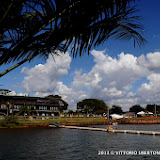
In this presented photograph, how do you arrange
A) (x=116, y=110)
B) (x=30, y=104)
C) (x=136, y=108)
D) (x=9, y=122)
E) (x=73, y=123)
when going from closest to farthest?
(x=9, y=122) < (x=73, y=123) < (x=30, y=104) < (x=116, y=110) < (x=136, y=108)

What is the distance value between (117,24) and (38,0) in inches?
60.8

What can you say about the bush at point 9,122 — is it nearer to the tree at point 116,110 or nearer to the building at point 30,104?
the building at point 30,104

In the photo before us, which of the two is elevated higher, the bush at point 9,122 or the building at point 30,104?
the building at point 30,104

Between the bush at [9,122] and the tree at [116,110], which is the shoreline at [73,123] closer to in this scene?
the bush at [9,122]

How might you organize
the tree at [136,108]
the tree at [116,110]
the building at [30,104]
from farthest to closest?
the tree at [136,108], the tree at [116,110], the building at [30,104]

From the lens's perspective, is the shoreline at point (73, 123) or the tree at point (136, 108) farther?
the tree at point (136, 108)

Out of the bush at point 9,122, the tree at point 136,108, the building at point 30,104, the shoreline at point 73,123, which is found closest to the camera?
the bush at point 9,122

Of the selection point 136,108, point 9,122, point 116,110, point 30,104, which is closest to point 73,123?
point 9,122

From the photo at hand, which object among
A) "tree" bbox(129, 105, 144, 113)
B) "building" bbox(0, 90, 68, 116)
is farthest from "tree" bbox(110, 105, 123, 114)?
"building" bbox(0, 90, 68, 116)

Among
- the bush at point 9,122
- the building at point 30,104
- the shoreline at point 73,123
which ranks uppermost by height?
the building at point 30,104

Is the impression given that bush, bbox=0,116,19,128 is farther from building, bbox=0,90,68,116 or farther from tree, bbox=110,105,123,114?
tree, bbox=110,105,123,114

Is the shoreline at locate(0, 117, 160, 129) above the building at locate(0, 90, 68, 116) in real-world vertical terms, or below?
below

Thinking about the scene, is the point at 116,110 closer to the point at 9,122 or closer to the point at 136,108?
the point at 136,108

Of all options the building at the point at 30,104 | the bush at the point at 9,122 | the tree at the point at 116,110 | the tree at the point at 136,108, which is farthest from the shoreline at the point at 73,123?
the tree at the point at 136,108
